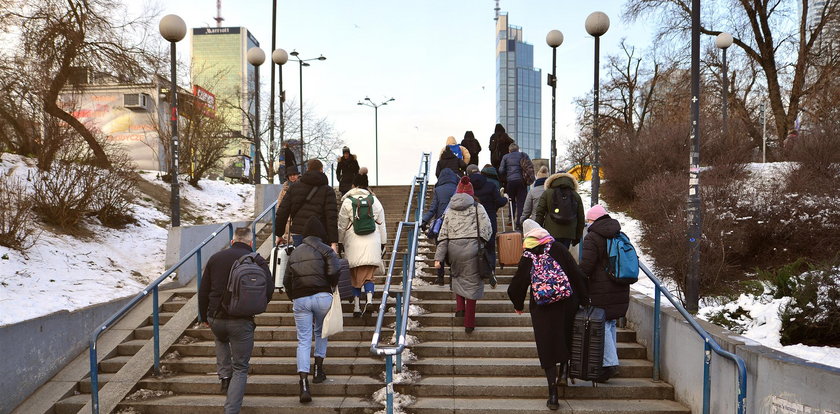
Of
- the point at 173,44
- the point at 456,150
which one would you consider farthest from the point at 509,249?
the point at 173,44

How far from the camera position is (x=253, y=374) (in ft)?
22.3

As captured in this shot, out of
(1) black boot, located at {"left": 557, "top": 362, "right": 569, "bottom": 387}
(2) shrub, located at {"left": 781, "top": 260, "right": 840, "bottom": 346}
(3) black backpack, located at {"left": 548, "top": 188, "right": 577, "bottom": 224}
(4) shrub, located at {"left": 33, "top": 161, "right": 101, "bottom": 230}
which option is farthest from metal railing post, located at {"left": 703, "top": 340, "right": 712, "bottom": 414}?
(4) shrub, located at {"left": 33, "top": 161, "right": 101, "bottom": 230}

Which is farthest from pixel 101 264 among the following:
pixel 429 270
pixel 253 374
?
pixel 429 270

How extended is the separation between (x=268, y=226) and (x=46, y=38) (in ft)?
25.6

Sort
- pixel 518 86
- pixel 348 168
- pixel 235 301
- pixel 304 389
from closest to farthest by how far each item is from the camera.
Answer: pixel 235 301 < pixel 304 389 < pixel 348 168 < pixel 518 86

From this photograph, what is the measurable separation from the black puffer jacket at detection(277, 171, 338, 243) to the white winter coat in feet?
0.77

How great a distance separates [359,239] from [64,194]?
568 cm

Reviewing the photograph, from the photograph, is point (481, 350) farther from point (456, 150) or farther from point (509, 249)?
point (456, 150)

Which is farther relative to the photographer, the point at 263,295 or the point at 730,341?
the point at 263,295

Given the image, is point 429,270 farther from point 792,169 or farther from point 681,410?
point 792,169

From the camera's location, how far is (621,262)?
5.82m

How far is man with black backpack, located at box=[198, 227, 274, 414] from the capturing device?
17.6ft

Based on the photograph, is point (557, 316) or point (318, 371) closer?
point (557, 316)

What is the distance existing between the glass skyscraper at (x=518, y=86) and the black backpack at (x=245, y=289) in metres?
147
